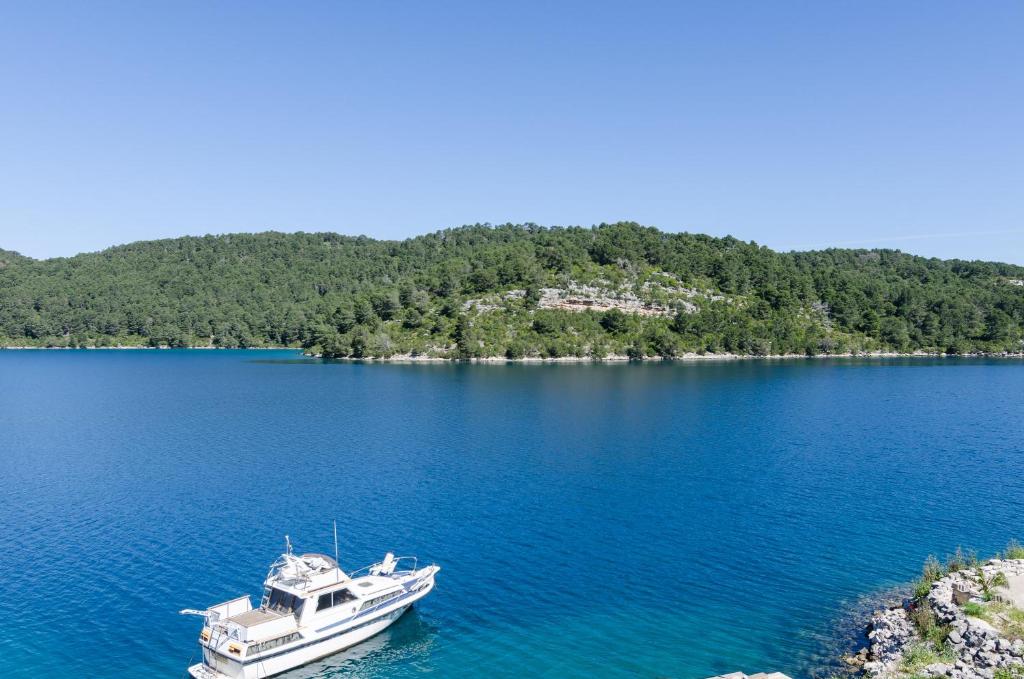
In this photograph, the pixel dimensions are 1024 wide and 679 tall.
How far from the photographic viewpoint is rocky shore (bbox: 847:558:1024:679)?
987 inches

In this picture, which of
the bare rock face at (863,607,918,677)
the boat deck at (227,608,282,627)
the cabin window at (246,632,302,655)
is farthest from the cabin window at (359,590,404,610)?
the bare rock face at (863,607,918,677)

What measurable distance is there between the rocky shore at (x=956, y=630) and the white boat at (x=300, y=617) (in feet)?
67.5

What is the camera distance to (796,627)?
32312 mm

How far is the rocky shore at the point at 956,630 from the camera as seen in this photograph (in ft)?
82.3

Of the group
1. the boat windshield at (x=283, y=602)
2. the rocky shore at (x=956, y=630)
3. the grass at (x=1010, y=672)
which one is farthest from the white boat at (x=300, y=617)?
the grass at (x=1010, y=672)

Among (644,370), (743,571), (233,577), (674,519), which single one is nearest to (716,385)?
(644,370)

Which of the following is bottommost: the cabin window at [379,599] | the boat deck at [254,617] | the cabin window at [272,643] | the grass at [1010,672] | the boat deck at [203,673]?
the boat deck at [203,673]

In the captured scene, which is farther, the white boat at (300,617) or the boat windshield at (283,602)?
the boat windshield at (283,602)

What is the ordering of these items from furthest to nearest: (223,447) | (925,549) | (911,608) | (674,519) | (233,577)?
(223,447), (674,519), (925,549), (233,577), (911,608)

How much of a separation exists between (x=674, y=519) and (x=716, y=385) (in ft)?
303

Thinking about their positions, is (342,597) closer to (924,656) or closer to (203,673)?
(203,673)

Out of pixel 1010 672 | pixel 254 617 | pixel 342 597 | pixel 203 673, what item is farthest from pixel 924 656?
pixel 203 673

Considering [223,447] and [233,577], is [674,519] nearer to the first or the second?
[233,577]

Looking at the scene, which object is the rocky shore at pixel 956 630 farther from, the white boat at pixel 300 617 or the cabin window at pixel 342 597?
the cabin window at pixel 342 597
